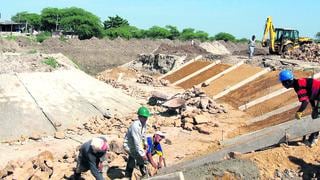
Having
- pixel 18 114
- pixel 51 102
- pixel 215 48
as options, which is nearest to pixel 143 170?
pixel 18 114

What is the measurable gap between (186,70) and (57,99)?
1120 centimetres

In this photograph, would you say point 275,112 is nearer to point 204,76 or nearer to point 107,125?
point 107,125

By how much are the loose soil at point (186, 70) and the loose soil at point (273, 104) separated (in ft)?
30.1

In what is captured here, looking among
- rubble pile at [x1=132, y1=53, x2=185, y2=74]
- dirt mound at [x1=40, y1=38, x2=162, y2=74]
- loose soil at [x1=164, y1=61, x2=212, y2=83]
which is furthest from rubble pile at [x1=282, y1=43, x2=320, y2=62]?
dirt mound at [x1=40, y1=38, x2=162, y2=74]

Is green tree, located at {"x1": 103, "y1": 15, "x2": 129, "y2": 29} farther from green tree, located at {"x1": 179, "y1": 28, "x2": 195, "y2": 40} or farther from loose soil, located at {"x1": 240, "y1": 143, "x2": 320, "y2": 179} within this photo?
loose soil, located at {"x1": 240, "y1": 143, "x2": 320, "y2": 179}

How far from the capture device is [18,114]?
42.7 feet

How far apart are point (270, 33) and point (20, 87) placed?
16.8 metres

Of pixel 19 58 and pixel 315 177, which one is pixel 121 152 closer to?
pixel 315 177

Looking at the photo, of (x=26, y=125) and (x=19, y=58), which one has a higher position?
(x=19, y=58)

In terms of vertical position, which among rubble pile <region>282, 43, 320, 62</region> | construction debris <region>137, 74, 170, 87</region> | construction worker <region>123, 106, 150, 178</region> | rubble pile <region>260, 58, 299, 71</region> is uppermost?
rubble pile <region>282, 43, 320, 62</region>

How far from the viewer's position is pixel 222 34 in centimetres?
7250

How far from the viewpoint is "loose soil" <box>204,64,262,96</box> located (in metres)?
18.8

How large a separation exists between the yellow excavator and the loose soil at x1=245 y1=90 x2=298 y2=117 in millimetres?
11992

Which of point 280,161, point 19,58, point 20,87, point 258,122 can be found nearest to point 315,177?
point 280,161
